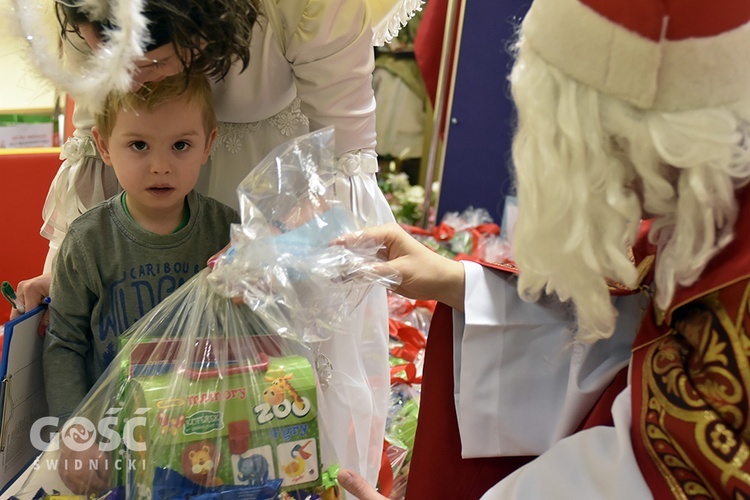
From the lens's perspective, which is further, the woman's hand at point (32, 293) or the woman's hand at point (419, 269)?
the woman's hand at point (32, 293)

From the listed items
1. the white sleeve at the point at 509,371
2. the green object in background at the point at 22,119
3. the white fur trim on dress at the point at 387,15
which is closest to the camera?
the white sleeve at the point at 509,371

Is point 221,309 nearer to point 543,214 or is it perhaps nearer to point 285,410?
point 285,410

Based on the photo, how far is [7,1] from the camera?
2.83 feet

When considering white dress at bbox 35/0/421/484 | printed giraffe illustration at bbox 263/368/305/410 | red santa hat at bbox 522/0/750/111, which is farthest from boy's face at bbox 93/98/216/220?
red santa hat at bbox 522/0/750/111

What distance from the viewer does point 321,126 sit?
45.8 inches

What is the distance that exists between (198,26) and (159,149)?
22cm

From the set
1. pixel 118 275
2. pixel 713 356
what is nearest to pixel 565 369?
pixel 713 356

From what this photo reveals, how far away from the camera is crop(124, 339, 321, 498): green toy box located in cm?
93

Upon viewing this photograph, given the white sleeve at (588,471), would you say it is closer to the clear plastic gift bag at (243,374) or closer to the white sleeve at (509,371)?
the white sleeve at (509,371)

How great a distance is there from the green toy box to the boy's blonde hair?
1.09ft

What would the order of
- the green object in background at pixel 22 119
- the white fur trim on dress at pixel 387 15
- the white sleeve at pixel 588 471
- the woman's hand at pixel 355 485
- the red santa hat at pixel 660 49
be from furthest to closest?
the green object in background at pixel 22 119
the white fur trim on dress at pixel 387 15
the woman's hand at pixel 355 485
the white sleeve at pixel 588 471
the red santa hat at pixel 660 49

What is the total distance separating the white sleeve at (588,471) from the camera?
34.0 inches

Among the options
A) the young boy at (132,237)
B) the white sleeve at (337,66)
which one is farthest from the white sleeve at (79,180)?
the white sleeve at (337,66)

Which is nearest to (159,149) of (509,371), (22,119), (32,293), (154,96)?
(154,96)
